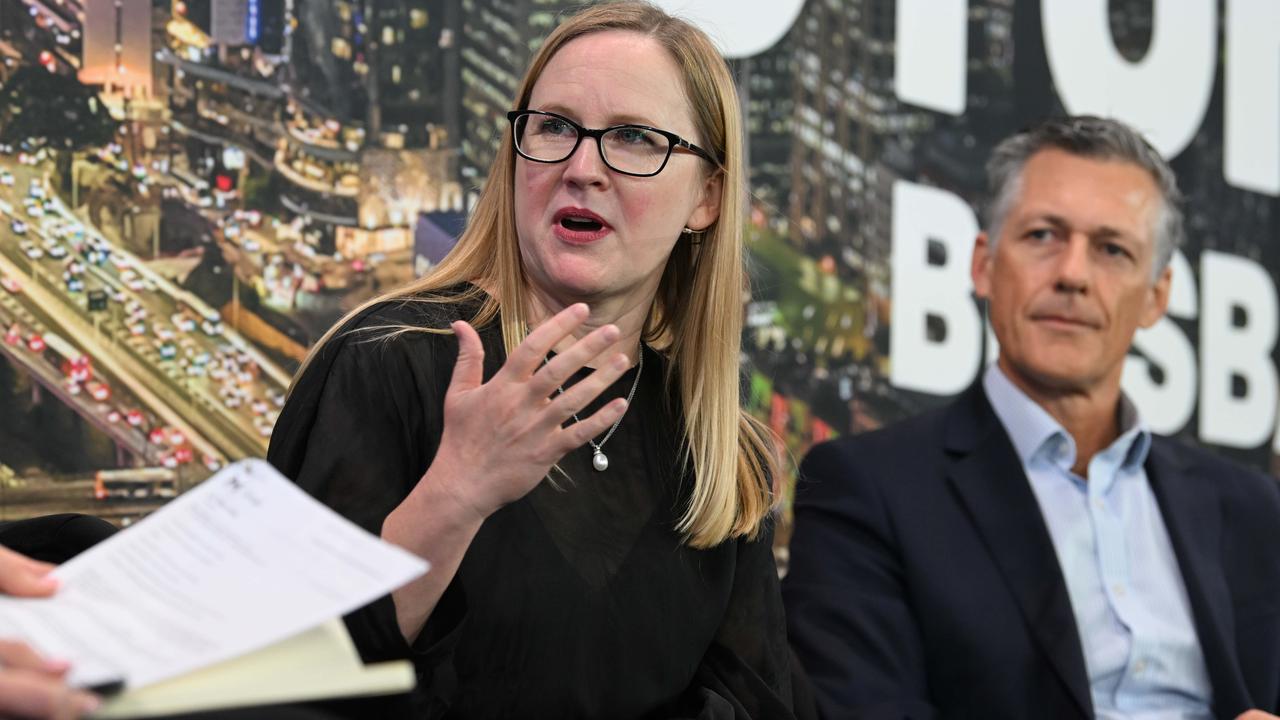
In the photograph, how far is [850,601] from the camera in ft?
7.64

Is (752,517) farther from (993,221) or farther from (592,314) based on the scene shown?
(993,221)

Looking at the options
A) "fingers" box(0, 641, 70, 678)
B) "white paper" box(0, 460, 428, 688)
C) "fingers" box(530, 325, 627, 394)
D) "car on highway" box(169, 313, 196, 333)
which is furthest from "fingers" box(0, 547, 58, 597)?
"car on highway" box(169, 313, 196, 333)

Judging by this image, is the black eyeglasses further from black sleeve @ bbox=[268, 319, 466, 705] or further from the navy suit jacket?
the navy suit jacket

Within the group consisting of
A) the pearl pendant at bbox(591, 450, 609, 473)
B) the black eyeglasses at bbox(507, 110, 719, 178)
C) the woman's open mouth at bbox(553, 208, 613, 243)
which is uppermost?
the black eyeglasses at bbox(507, 110, 719, 178)

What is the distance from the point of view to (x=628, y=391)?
6.81 feet

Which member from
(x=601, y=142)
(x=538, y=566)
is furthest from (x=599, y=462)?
(x=601, y=142)

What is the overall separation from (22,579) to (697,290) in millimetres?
1165

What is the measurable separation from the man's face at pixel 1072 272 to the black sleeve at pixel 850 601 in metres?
0.42

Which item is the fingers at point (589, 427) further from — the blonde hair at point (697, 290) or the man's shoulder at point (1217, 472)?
the man's shoulder at point (1217, 472)

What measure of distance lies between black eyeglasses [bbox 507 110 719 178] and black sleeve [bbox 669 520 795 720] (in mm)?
593

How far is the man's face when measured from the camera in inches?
102

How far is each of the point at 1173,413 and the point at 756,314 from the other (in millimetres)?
1222

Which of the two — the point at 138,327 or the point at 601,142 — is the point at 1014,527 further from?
the point at 138,327

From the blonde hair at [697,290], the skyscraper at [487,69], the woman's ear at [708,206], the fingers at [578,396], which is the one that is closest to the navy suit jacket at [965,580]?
the blonde hair at [697,290]
